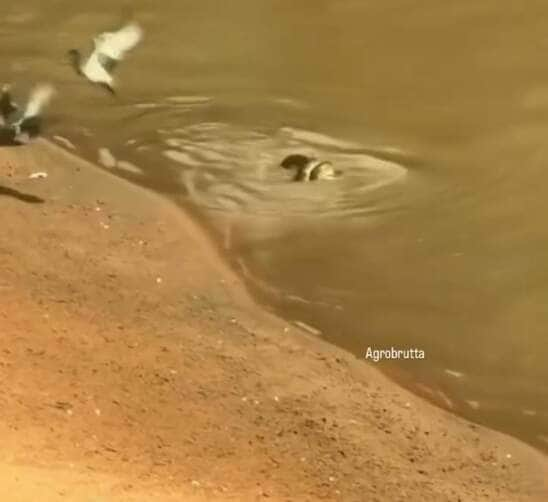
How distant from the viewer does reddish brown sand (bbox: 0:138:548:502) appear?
139cm

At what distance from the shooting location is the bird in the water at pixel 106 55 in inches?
76.7

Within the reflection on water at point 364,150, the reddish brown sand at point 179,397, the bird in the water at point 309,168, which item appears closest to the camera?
the reddish brown sand at point 179,397

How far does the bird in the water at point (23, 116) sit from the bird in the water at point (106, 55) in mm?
73

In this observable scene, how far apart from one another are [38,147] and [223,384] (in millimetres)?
561

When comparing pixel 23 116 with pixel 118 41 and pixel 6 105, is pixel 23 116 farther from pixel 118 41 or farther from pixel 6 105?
pixel 118 41

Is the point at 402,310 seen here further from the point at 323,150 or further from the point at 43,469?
the point at 43,469

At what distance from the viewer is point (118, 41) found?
6.57 ft

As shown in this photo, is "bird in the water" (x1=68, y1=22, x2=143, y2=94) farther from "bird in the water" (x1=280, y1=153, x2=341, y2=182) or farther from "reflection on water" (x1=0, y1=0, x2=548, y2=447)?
"bird in the water" (x1=280, y1=153, x2=341, y2=182)

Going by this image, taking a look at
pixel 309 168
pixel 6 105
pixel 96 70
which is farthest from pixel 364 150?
pixel 6 105

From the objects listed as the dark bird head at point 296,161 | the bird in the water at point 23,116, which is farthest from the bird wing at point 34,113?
the dark bird head at point 296,161

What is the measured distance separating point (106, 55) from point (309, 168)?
447mm

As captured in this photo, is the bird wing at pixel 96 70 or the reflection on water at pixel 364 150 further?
the bird wing at pixel 96 70

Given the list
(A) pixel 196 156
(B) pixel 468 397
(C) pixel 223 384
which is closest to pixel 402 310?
(B) pixel 468 397

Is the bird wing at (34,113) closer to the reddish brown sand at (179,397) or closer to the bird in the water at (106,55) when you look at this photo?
the bird in the water at (106,55)
